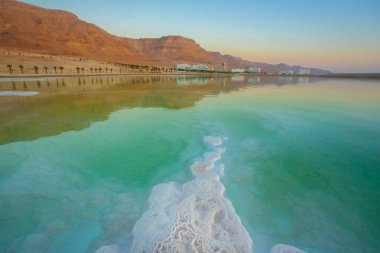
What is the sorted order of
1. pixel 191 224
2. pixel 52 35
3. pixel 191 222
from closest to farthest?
1. pixel 191 224
2. pixel 191 222
3. pixel 52 35

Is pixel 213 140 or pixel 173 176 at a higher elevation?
pixel 213 140

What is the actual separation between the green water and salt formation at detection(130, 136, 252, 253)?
0.92 feet

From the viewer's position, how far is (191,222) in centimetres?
380

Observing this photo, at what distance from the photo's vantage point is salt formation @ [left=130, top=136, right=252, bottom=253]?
3357 millimetres

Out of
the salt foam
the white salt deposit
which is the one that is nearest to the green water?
the salt foam

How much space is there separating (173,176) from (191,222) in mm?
2594

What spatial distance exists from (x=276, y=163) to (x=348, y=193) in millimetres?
2147

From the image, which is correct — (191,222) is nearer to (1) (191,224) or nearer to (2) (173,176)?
(1) (191,224)

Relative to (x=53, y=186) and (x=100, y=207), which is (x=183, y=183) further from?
(x=53, y=186)

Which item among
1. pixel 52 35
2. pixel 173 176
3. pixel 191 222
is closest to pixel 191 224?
pixel 191 222

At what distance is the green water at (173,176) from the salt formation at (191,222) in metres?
0.28

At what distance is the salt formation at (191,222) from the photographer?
11.0 feet

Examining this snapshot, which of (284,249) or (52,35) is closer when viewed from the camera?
(284,249)

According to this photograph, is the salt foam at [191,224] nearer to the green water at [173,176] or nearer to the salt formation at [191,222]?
the salt formation at [191,222]
